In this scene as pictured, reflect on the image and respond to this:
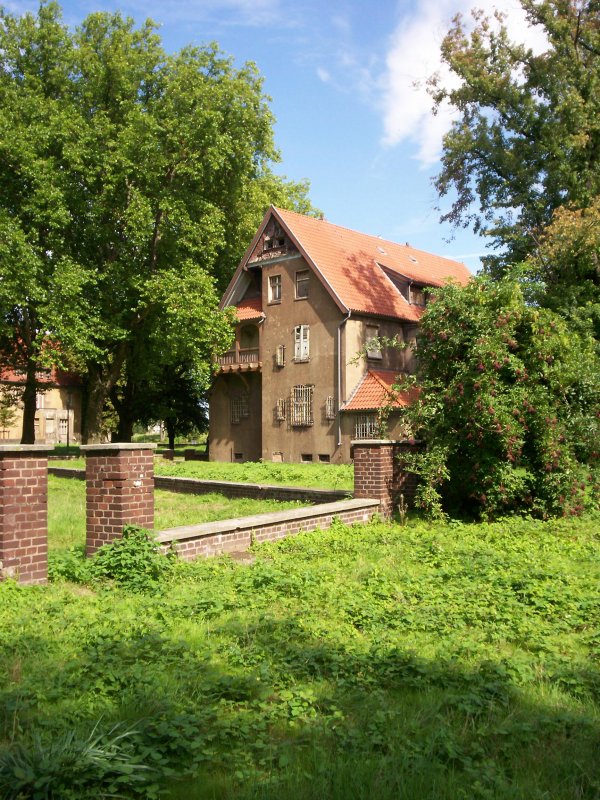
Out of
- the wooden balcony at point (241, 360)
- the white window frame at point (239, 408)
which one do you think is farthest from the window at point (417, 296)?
the white window frame at point (239, 408)

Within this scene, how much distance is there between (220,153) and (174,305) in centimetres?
689

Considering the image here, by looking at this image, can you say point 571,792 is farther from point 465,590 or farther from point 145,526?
point 145,526

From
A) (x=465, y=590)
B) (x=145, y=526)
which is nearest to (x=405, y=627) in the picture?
(x=465, y=590)

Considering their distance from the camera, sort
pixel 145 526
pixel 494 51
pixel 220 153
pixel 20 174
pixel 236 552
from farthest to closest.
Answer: pixel 220 153
pixel 20 174
pixel 494 51
pixel 236 552
pixel 145 526

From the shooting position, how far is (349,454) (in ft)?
92.1

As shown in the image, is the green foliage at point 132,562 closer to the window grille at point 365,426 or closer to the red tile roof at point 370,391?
the red tile roof at point 370,391

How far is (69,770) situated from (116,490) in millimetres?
4866

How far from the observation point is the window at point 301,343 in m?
29.8

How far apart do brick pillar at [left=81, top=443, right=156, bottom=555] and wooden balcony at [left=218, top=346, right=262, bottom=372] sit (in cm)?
2387

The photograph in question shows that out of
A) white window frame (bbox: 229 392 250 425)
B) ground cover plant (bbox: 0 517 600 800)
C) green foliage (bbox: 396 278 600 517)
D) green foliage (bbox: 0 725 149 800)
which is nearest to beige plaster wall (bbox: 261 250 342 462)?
white window frame (bbox: 229 392 250 425)

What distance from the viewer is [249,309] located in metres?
32.7

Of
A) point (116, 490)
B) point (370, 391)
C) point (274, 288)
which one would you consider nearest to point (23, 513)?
point (116, 490)

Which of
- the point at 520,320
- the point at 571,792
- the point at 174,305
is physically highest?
the point at 174,305

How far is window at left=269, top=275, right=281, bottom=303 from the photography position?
101ft
